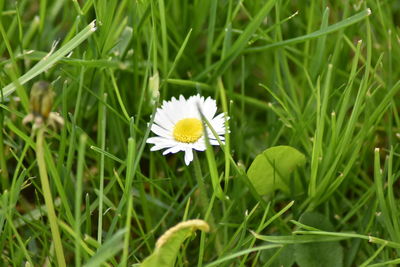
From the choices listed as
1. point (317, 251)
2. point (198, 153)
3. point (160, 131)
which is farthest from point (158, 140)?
point (317, 251)

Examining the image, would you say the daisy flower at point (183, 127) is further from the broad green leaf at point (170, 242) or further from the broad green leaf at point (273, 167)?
the broad green leaf at point (170, 242)

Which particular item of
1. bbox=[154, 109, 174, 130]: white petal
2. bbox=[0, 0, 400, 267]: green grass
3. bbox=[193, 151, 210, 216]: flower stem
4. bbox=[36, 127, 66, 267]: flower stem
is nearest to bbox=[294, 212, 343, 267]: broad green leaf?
bbox=[0, 0, 400, 267]: green grass

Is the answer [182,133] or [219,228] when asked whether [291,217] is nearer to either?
[219,228]

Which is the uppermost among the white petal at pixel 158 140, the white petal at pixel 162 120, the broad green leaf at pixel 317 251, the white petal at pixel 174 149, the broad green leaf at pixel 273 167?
the white petal at pixel 162 120

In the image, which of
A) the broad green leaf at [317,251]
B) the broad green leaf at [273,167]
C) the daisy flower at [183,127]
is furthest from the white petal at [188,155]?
the broad green leaf at [317,251]

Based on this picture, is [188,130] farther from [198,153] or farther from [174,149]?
[198,153]
